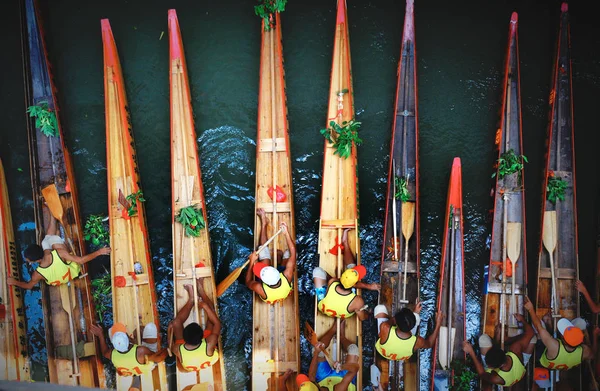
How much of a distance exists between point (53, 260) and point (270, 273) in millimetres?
1973

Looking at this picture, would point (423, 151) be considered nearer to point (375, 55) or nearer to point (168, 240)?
point (375, 55)

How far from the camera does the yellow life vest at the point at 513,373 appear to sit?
13.1 ft

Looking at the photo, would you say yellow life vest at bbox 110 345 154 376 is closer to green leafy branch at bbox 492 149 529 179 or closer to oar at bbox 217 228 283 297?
oar at bbox 217 228 283 297

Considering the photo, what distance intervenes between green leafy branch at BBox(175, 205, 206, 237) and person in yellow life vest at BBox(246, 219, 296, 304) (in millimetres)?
539

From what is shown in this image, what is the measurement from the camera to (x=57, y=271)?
4.31 meters

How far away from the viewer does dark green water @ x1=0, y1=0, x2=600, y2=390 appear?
182 inches

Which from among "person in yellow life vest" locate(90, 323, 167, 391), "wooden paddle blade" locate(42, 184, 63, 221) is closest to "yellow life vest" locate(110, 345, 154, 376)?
"person in yellow life vest" locate(90, 323, 167, 391)

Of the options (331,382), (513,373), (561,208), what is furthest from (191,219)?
(561,208)

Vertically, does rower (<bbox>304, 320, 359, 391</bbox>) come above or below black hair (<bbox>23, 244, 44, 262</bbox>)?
below

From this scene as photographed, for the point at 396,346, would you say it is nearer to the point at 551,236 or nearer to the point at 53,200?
the point at 551,236

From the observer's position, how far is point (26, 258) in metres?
4.30

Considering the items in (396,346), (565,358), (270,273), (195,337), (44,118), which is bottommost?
(565,358)

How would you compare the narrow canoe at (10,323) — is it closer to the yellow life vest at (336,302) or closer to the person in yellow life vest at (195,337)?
the person in yellow life vest at (195,337)

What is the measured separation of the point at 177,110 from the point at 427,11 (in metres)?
Result: 2.64
